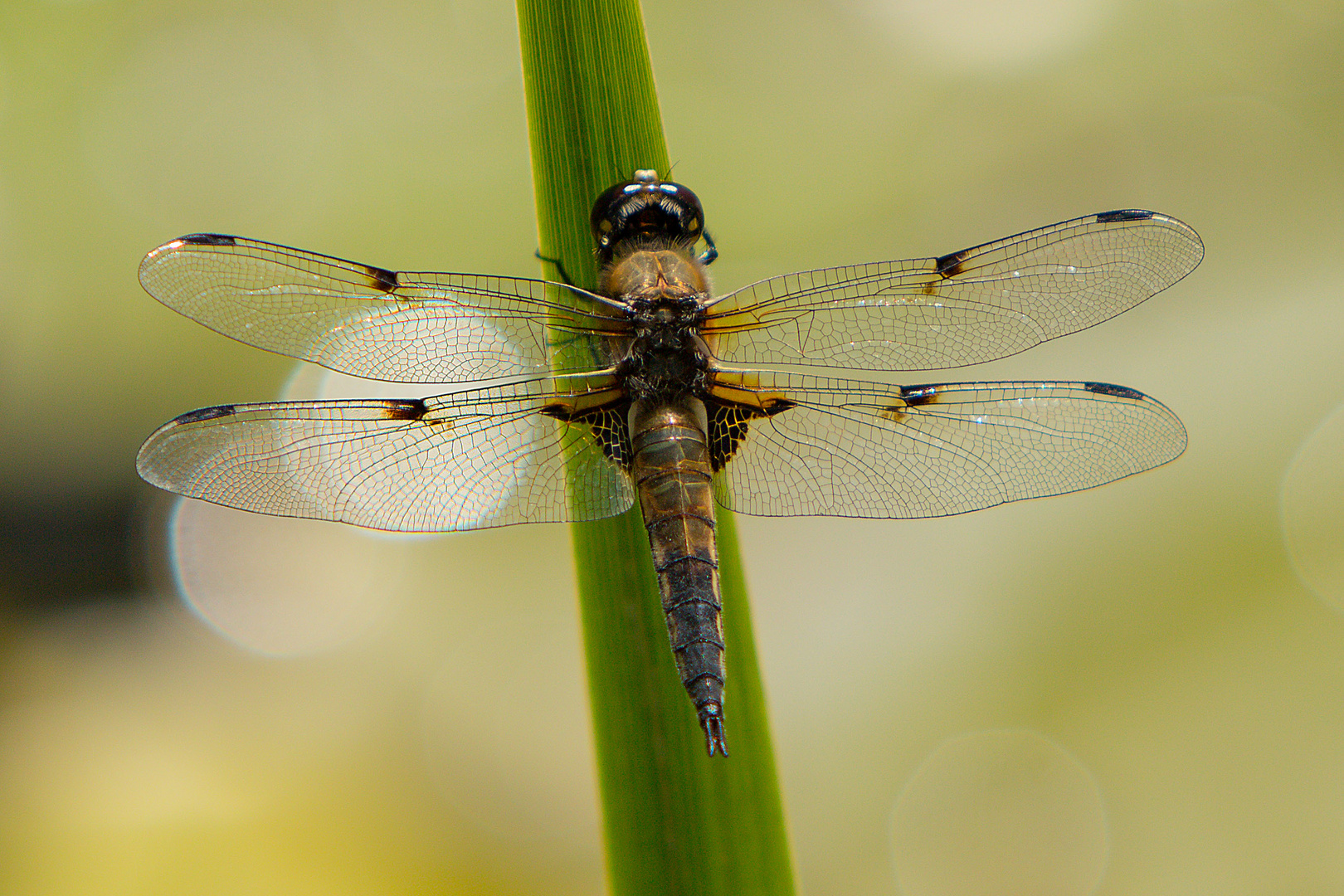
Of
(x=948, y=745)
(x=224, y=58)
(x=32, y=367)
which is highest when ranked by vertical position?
(x=224, y=58)

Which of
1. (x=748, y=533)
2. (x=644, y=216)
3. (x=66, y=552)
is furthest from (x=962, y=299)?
(x=66, y=552)

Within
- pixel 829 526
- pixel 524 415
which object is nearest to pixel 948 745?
pixel 829 526

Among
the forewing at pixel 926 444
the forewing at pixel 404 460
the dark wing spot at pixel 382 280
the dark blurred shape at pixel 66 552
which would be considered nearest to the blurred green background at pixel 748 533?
the dark blurred shape at pixel 66 552

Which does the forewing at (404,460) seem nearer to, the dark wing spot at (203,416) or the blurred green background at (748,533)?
the dark wing spot at (203,416)

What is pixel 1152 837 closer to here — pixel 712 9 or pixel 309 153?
pixel 712 9

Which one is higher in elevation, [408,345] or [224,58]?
[224,58]

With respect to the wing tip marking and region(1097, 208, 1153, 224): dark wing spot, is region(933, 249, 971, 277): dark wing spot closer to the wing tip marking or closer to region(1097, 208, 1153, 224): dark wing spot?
the wing tip marking
